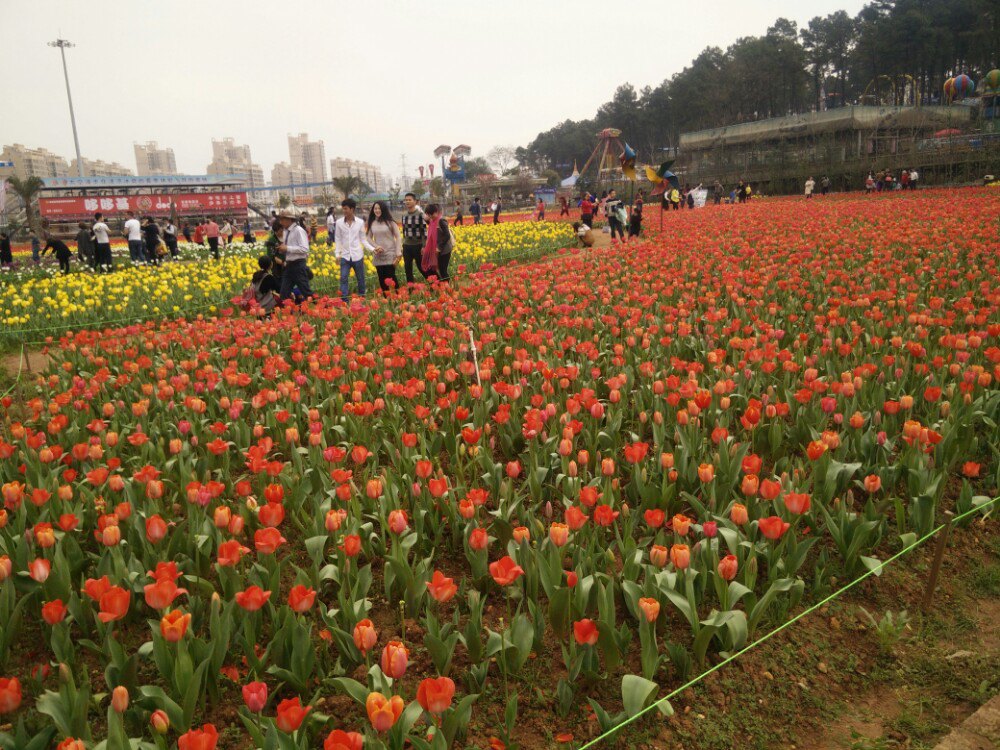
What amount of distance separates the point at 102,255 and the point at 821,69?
7500cm

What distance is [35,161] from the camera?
559ft

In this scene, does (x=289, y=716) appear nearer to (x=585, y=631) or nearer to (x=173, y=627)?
(x=173, y=627)

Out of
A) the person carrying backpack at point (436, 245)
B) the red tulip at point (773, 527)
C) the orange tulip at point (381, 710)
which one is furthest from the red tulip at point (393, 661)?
the person carrying backpack at point (436, 245)

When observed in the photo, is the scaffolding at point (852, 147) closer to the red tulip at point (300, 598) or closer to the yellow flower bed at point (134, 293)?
the yellow flower bed at point (134, 293)

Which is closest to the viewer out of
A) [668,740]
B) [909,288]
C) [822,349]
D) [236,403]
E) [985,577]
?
[668,740]

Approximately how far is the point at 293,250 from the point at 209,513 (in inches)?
266

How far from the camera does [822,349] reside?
5555mm

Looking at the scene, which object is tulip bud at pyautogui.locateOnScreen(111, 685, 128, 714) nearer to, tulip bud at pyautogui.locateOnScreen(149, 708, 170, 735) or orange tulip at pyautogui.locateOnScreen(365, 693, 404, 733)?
tulip bud at pyautogui.locateOnScreen(149, 708, 170, 735)

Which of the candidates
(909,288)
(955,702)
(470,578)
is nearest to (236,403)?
(470,578)

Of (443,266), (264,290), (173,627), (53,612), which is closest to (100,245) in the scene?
(264,290)

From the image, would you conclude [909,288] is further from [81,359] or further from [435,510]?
[81,359]

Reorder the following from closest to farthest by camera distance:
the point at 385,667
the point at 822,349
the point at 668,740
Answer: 1. the point at 385,667
2. the point at 668,740
3. the point at 822,349

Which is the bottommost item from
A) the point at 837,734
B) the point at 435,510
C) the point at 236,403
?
the point at 837,734

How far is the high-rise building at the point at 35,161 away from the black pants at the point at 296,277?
16237 cm
